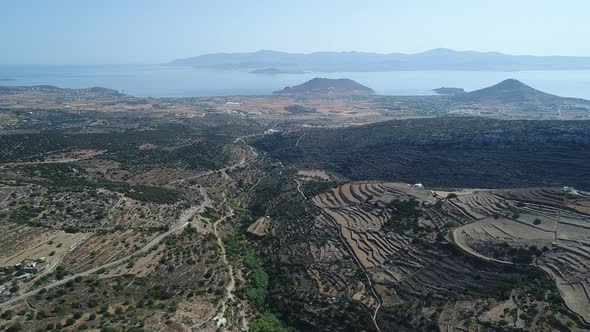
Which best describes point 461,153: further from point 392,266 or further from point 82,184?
point 82,184

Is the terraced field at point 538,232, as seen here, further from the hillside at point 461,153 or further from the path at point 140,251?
the path at point 140,251

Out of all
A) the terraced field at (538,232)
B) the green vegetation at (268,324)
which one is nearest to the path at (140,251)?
the green vegetation at (268,324)

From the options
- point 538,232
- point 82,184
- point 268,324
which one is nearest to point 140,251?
point 268,324

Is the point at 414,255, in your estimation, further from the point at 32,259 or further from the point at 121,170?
the point at 121,170

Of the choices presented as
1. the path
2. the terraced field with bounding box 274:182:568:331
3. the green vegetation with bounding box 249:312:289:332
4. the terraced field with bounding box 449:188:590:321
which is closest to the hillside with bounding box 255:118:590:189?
the terraced field with bounding box 449:188:590:321

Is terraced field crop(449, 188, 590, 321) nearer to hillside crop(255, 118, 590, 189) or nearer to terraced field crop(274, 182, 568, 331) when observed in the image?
terraced field crop(274, 182, 568, 331)
